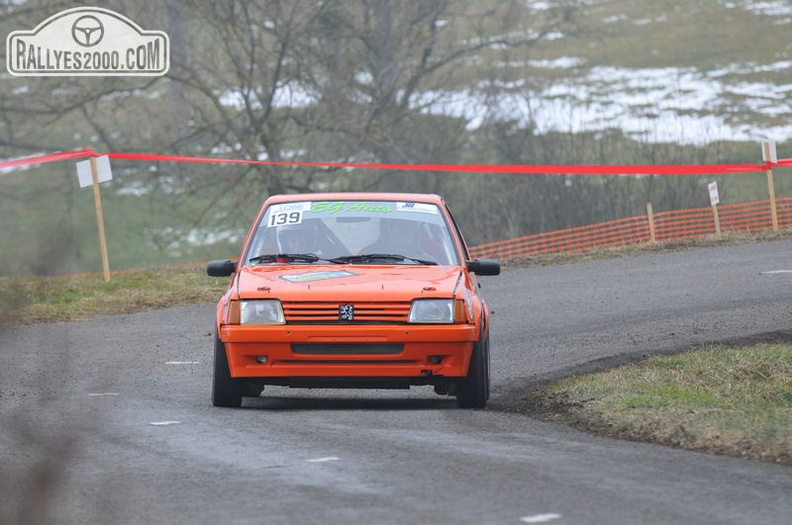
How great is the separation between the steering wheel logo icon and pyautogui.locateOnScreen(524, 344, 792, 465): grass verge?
23.7 m

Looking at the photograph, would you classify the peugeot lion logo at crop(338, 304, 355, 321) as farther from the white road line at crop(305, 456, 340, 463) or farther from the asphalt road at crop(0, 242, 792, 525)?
the white road line at crop(305, 456, 340, 463)

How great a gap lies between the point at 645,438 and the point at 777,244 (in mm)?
18046

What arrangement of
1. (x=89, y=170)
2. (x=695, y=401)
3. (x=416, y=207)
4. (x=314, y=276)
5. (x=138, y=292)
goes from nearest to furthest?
1. (x=695, y=401)
2. (x=314, y=276)
3. (x=416, y=207)
4. (x=138, y=292)
5. (x=89, y=170)

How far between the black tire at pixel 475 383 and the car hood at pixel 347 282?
47cm

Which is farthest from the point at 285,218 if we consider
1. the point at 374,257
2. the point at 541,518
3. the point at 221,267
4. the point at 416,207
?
the point at 541,518

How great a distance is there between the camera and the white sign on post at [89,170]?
2149 centimetres

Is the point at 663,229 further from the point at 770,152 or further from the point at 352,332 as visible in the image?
the point at 352,332

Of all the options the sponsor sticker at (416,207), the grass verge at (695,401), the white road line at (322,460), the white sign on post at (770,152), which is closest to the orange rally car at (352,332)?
the grass verge at (695,401)

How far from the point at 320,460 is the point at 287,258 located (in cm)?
369

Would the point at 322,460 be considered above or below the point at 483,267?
below

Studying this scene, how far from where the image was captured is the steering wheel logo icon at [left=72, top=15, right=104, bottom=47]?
3359cm

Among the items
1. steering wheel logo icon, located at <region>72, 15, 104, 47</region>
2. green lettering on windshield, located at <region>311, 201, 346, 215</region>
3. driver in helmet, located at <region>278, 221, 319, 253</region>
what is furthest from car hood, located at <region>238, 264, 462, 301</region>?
→ steering wheel logo icon, located at <region>72, 15, 104, 47</region>

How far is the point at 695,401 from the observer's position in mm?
9250

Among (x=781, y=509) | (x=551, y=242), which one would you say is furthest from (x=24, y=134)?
(x=781, y=509)
